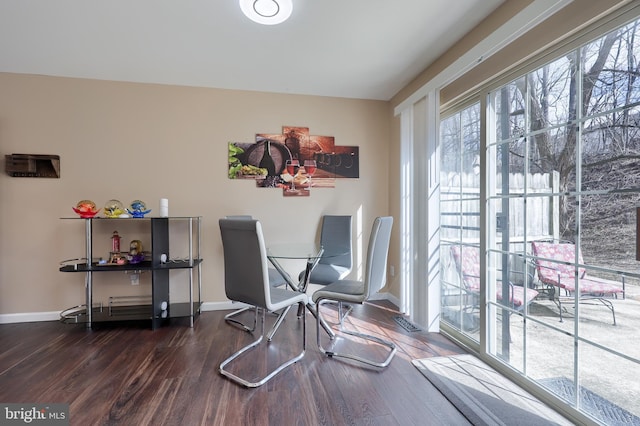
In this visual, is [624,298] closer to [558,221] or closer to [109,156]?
[558,221]

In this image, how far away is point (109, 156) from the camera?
9.68 feet

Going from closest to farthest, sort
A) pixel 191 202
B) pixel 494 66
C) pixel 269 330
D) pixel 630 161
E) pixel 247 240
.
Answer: pixel 630 161 → pixel 247 240 → pixel 494 66 → pixel 269 330 → pixel 191 202

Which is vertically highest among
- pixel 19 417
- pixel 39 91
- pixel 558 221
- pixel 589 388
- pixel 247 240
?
pixel 39 91

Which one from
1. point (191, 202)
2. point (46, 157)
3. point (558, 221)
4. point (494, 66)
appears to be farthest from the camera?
point (191, 202)

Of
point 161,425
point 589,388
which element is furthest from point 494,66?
point 161,425

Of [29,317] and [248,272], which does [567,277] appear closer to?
[248,272]

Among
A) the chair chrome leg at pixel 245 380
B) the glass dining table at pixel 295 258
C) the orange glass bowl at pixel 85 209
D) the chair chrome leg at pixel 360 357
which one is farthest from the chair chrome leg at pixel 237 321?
the orange glass bowl at pixel 85 209

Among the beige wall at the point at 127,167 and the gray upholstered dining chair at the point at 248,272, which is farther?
the beige wall at the point at 127,167

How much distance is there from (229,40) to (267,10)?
21.2 inches

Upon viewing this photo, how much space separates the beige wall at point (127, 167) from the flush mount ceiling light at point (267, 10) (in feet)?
4.44

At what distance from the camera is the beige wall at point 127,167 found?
9.19 feet

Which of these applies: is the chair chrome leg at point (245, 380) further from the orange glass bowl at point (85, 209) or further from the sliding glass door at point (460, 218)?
the orange glass bowl at point (85, 209)

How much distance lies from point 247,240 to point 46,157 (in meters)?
2.59

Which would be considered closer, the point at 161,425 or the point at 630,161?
the point at 630,161
